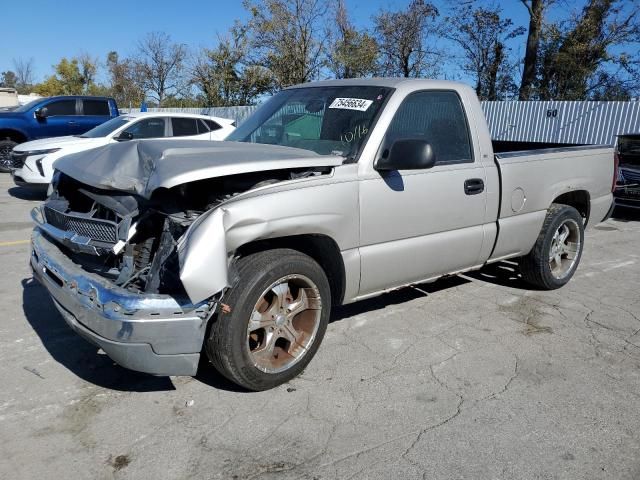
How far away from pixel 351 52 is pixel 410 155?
24.7 m

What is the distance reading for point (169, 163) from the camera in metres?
3.06

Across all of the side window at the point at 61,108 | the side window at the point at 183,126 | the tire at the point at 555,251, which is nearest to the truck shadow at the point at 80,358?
the tire at the point at 555,251

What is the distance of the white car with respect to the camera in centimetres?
980

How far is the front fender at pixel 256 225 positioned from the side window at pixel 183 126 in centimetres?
840

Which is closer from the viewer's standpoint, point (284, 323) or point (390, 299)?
point (284, 323)

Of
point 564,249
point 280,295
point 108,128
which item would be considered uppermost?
point 108,128

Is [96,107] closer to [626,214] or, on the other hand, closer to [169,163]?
[626,214]

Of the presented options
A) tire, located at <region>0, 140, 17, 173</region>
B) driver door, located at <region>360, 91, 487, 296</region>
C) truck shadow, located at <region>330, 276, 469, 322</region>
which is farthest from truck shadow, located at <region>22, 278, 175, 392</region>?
tire, located at <region>0, 140, 17, 173</region>

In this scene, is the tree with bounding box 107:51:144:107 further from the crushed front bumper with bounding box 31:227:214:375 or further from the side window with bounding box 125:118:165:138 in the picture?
the crushed front bumper with bounding box 31:227:214:375

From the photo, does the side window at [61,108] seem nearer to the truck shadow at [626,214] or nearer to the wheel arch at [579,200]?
the wheel arch at [579,200]

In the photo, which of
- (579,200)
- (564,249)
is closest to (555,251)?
(564,249)

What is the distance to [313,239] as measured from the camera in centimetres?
357

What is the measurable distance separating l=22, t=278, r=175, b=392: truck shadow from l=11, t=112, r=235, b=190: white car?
510 centimetres

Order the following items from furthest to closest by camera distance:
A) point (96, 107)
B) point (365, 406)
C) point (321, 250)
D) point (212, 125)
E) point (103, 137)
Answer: point (96, 107)
point (212, 125)
point (103, 137)
point (321, 250)
point (365, 406)
